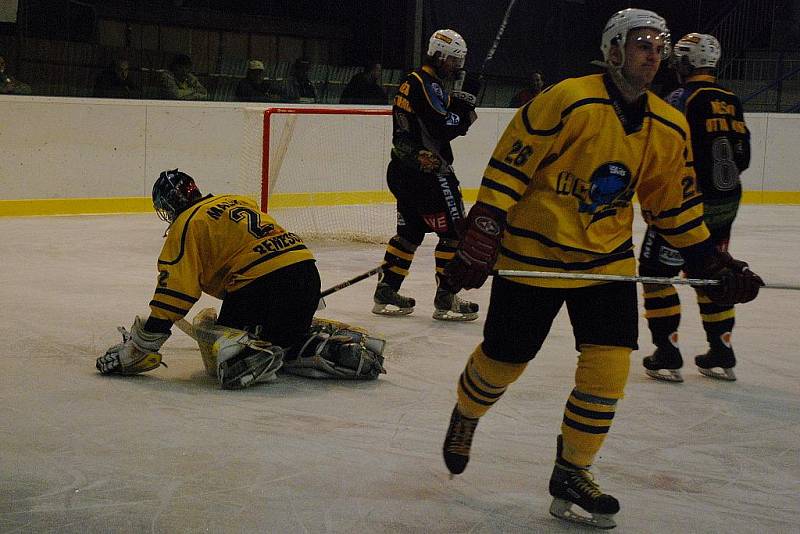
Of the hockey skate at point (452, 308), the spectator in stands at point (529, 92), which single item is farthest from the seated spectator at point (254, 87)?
the hockey skate at point (452, 308)

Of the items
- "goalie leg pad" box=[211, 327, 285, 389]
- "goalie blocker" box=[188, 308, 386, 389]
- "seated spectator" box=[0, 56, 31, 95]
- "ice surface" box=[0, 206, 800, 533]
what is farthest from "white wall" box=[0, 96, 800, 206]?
"goalie leg pad" box=[211, 327, 285, 389]

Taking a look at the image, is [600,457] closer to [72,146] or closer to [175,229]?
[175,229]

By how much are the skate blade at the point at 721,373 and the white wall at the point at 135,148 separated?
4.39 metres

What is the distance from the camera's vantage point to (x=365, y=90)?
1051 cm

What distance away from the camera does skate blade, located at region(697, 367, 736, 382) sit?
13.3 feet

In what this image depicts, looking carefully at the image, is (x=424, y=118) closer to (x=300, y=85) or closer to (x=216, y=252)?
(x=216, y=252)

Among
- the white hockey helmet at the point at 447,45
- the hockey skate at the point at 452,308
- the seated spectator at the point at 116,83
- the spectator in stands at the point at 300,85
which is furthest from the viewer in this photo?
the spectator in stands at the point at 300,85

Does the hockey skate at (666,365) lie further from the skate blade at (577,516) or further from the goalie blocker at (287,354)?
the skate blade at (577,516)

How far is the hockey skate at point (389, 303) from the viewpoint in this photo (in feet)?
17.1

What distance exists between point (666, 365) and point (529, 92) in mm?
7335

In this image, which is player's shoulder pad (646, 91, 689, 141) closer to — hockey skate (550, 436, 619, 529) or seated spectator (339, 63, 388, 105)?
hockey skate (550, 436, 619, 529)

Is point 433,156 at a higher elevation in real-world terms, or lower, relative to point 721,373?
higher

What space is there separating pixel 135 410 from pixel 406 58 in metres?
8.60

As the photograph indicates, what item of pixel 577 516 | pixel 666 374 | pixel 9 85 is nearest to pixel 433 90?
pixel 666 374
